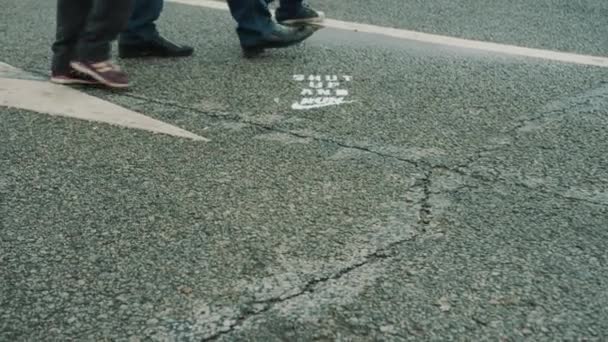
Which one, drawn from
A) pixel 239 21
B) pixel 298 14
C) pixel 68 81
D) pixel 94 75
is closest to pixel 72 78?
pixel 68 81

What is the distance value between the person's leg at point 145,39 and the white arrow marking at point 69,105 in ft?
1.87

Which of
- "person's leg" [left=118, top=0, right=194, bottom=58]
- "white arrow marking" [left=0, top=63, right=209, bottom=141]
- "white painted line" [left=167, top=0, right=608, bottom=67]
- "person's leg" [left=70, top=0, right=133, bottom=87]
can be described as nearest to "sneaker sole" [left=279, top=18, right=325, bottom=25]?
"white painted line" [left=167, top=0, right=608, bottom=67]

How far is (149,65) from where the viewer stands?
164 inches

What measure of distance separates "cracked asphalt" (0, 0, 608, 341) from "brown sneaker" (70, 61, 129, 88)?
0.27 ft

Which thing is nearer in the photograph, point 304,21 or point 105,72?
point 105,72

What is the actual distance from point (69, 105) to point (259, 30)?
1.15 metres

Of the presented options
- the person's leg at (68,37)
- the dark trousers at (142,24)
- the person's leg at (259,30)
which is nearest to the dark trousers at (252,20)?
the person's leg at (259,30)

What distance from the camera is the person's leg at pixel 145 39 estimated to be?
14.0ft

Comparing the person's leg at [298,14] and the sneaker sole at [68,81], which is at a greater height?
the person's leg at [298,14]

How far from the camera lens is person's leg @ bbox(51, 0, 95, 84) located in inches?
149

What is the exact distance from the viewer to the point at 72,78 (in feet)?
12.5

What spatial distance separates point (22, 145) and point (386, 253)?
1.51 meters

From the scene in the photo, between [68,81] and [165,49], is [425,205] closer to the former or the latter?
[68,81]

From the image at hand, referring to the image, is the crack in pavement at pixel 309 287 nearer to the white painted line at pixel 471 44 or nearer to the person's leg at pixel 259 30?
the person's leg at pixel 259 30
